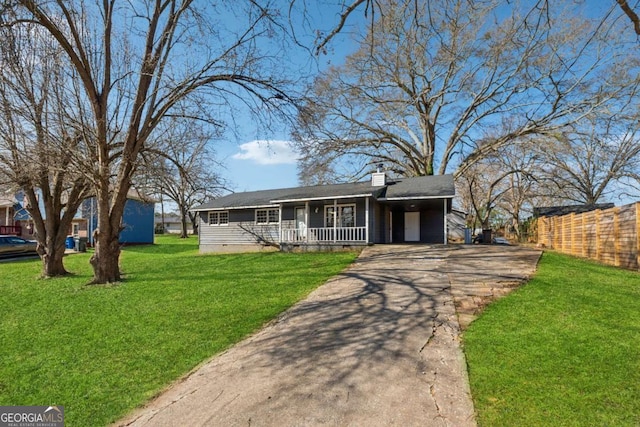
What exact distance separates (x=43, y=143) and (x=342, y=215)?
11789mm

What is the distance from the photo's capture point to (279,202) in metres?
17.3

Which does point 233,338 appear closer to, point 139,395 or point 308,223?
point 139,395

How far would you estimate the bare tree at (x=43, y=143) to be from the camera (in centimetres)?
874

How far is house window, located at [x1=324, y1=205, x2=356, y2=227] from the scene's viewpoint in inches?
661

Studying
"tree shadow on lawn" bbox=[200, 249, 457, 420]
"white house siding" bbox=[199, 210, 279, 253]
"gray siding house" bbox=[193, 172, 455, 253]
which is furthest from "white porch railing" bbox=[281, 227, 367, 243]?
"tree shadow on lawn" bbox=[200, 249, 457, 420]

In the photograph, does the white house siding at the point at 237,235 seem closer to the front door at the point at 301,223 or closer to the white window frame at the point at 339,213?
the front door at the point at 301,223

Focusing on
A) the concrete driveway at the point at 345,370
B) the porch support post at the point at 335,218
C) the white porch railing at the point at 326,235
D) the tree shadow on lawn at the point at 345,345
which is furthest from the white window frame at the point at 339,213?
the concrete driveway at the point at 345,370

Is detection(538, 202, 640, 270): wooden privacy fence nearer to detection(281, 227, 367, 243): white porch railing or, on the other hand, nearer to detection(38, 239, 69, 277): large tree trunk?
detection(281, 227, 367, 243): white porch railing

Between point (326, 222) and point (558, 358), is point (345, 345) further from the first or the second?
point (326, 222)

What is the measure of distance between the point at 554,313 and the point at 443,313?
162 cm

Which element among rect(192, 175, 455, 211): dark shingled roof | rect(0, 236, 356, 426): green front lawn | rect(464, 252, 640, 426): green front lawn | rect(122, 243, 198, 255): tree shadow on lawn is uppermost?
rect(192, 175, 455, 211): dark shingled roof

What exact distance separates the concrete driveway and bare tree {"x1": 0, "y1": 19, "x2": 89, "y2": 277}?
7.44 metres

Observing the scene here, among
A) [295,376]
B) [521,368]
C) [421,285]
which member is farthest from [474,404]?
[421,285]

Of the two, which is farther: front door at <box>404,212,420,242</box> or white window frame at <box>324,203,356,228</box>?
front door at <box>404,212,420,242</box>
